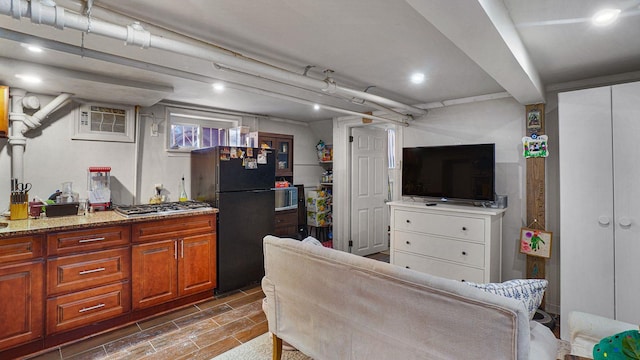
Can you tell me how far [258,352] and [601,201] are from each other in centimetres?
284

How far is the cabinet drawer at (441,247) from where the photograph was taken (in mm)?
3000

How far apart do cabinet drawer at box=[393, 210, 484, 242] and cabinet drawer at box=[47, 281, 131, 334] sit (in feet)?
9.32

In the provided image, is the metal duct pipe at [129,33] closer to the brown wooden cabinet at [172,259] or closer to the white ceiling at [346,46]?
the white ceiling at [346,46]

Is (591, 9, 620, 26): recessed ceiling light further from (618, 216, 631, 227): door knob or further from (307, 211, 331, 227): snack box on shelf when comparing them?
(307, 211, 331, 227): snack box on shelf

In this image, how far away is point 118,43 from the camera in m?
1.97

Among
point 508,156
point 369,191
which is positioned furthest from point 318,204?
point 508,156

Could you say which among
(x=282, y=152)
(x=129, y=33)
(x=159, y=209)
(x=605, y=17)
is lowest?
(x=159, y=209)

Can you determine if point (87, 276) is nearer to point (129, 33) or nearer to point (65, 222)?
point (65, 222)

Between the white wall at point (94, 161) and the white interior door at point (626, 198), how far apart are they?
427cm

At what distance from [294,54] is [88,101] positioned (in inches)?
94.1

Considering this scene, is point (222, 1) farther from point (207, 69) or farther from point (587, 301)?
point (587, 301)

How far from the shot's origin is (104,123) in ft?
10.6

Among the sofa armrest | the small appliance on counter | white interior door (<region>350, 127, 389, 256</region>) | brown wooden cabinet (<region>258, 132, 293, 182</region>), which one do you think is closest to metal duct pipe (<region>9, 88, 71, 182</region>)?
the small appliance on counter

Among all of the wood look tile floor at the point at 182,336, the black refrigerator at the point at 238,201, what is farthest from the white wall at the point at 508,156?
the wood look tile floor at the point at 182,336
